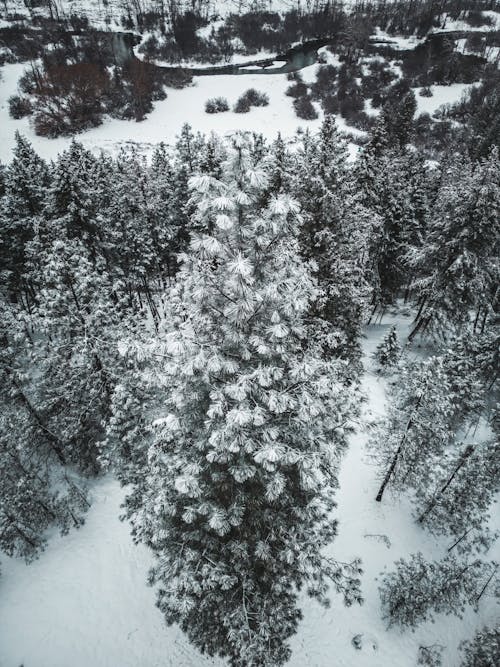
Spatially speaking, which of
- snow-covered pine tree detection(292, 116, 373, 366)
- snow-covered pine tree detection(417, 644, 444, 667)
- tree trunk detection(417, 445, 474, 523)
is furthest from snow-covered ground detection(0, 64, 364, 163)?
snow-covered pine tree detection(417, 644, 444, 667)

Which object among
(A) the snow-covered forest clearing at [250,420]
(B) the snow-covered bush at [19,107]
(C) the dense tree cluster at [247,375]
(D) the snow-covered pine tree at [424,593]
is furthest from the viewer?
(B) the snow-covered bush at [19,107]

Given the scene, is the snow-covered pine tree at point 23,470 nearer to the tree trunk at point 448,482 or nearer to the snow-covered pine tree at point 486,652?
the tree trunk at point 448,482

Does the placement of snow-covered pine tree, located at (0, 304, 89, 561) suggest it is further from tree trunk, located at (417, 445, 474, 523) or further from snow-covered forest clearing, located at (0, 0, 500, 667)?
tree trunk, located at (417, 445, 474, 523)

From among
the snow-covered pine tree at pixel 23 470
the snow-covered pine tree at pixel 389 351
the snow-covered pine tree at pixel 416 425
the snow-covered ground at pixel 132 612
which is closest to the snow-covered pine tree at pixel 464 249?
the snow-covered pine tree at pixel 389 351

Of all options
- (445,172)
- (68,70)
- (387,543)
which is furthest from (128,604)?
(68,70)

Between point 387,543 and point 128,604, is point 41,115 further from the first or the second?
point 387,543

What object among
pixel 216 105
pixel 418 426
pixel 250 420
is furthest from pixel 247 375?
pixel 216 105
